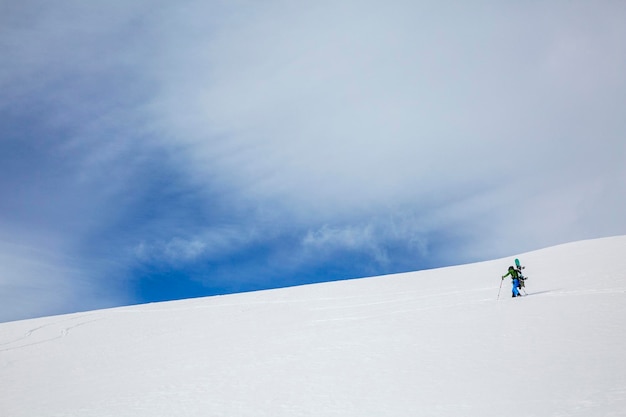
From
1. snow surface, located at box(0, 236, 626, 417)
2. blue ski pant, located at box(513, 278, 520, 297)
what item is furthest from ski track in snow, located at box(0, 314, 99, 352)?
blue ski pant, located at box(513, 278, 520, 297)

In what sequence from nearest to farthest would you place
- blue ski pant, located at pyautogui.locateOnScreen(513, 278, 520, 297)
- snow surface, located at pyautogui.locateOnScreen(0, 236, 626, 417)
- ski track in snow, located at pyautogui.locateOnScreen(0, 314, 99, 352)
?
1. snow surface, located at pyautogui.locateOnScreen(0, 236, 626, 417)
2. blue ski pant, located at pyautogui.locateOnScreen(513, 278, 520, 297)
3. ski track in snow, located at pyautogui.locateOnScreen(0, 314, 99, 352)

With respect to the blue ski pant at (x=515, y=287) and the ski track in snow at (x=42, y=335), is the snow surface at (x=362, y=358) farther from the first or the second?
the blue ski pant at (x=515, y=287)

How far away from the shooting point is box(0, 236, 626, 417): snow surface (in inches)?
342

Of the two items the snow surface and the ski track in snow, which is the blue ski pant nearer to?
the snow surface

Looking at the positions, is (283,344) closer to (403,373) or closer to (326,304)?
(403,373)

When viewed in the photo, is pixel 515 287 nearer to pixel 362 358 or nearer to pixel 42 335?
pixel 362 358

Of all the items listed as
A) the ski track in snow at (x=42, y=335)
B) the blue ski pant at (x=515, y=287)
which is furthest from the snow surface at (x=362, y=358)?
the blue ski pant at (x=515, y=287)

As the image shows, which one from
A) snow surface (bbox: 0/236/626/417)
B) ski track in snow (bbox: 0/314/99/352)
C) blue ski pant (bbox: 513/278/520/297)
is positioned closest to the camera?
snow surface (bbox: 0/236/626/417)

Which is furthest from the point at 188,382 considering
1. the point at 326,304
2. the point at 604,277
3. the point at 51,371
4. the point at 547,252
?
the point at 547,252

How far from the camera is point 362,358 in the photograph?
470 inches

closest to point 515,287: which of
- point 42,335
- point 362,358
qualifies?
point 362,358

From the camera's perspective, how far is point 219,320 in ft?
72.7

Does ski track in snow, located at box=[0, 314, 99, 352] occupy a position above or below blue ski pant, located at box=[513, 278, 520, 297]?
below

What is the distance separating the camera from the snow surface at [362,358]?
8.68 m
